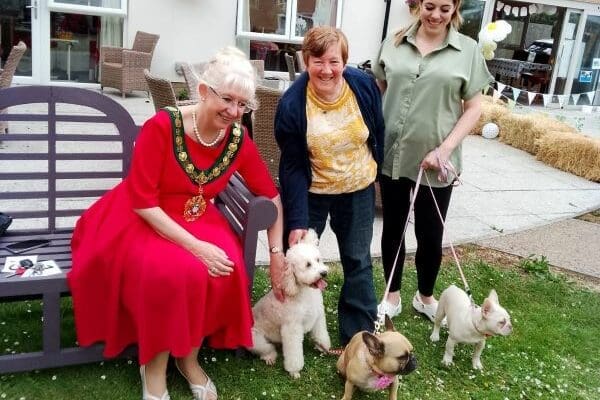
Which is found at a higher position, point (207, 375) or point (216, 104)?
point (216, 104)

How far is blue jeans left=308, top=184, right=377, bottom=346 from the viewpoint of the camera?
112 inches

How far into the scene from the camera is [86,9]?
984 cm

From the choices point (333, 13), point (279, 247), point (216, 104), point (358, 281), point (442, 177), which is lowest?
point (358, 281)

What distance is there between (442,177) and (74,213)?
2.04 meters

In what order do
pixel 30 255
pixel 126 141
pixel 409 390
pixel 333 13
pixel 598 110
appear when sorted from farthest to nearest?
pixel 598 110
pixel 333 13
pixel 126 141
pixel 409 390
pixel 30 255

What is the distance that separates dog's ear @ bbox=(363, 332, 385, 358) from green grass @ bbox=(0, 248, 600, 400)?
52cm

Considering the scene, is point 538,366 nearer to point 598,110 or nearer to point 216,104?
point 216,104

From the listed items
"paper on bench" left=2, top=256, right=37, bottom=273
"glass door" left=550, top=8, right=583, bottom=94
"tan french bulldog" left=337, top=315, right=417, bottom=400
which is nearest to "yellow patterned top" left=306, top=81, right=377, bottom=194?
"tan french bulldog" left=337, top=315, right=417, bottom=400

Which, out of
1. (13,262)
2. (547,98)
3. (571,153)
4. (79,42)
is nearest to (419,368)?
(13,262)

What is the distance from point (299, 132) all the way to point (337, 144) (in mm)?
196

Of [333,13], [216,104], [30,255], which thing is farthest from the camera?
[333,13]

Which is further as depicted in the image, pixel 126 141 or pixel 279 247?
pixel 126 141

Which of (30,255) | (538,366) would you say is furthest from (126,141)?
(538,366)

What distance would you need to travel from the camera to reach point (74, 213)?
3.09 metres
